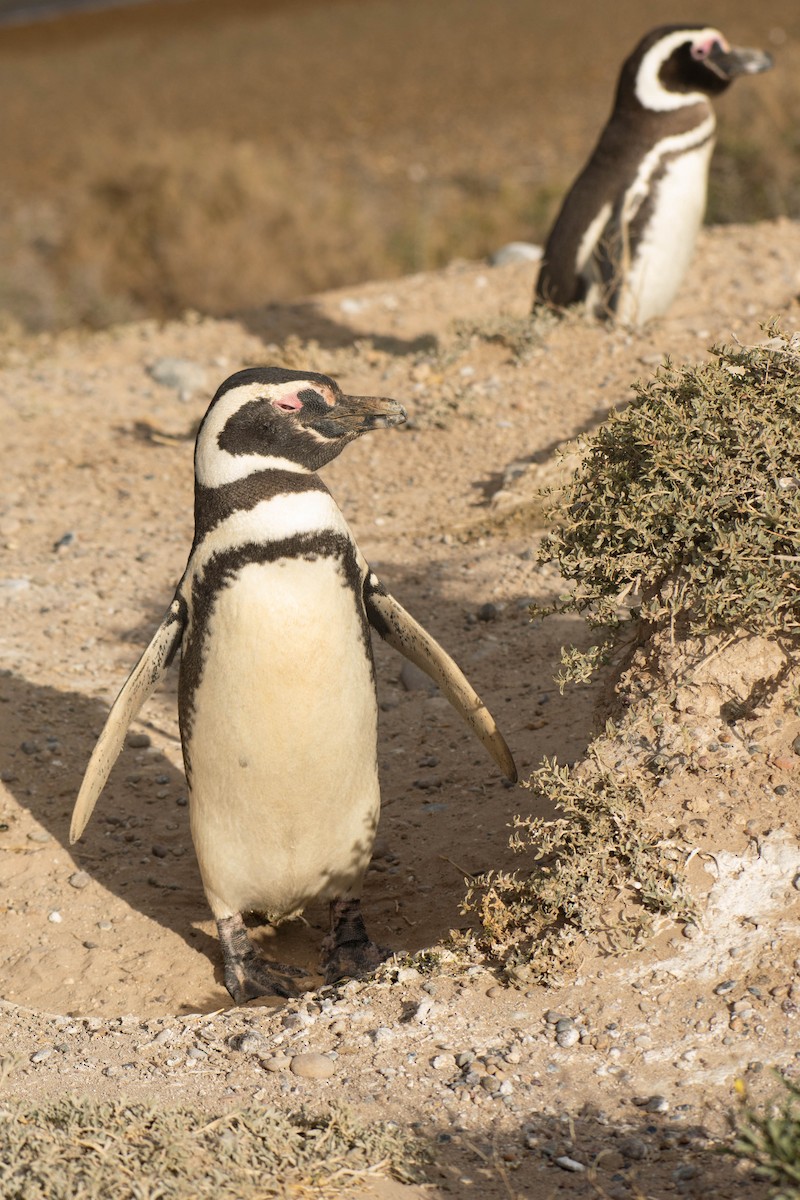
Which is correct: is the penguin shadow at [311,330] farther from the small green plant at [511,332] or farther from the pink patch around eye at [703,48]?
the pink patch around eye at [703,48]

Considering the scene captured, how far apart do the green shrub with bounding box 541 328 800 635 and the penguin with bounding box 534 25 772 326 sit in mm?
4334

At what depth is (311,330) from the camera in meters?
9.24

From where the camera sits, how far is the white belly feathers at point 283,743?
11.8 feet

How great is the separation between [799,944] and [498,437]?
3.97 metres

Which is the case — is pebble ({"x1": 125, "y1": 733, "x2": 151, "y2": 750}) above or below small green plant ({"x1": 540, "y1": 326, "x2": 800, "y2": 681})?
below

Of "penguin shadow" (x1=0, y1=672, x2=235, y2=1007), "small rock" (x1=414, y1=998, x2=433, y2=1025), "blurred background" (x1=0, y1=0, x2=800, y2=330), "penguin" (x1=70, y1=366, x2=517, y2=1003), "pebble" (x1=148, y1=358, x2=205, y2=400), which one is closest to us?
"small rock" (x1=414, y1=998, x2=433, y2=1025)

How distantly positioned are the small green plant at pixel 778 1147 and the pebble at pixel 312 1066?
963mm

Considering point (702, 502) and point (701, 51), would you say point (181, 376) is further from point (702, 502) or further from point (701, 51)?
point (702, 502)

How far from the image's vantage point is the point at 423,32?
32.6 m

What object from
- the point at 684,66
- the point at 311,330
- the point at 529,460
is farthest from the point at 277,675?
the point at 311,330

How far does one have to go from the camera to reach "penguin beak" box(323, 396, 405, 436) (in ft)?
12.0

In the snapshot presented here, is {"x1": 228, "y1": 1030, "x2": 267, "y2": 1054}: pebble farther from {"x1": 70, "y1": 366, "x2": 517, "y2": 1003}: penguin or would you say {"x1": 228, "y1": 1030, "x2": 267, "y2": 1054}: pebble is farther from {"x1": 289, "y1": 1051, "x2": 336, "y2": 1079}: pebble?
{"x1": 70, "y1": 366, "x2": 517, "y2": 1003}: penguin

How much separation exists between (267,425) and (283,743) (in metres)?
0.84

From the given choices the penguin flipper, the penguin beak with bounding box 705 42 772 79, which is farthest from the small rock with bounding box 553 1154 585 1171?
the penguin beak with bounding box 705 42 772 79
